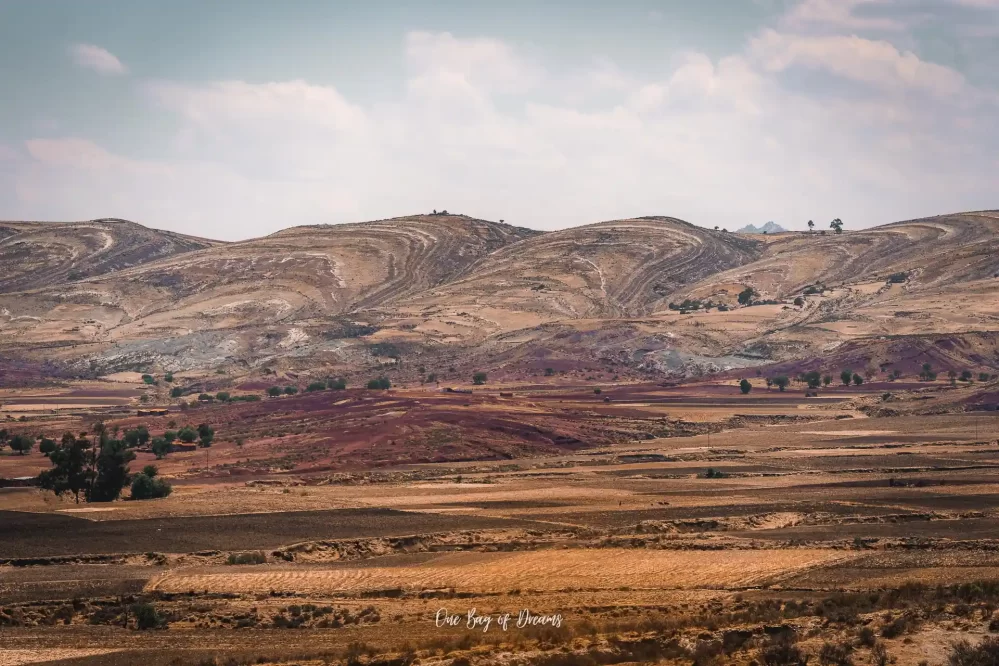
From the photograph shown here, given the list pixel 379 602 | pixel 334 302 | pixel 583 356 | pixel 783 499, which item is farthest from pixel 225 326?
pixel 379 602

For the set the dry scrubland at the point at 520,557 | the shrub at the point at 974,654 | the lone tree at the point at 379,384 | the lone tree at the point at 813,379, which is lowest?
the dry scrubland at the point at 520,557

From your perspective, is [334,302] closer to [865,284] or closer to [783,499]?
[865,284]

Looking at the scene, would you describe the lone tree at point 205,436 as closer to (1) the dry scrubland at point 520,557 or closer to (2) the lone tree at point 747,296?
(1) the dry scrubland at point 520,557

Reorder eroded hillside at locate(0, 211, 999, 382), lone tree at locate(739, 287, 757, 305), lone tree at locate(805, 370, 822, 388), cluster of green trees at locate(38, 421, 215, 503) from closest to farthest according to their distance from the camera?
cluster of green trees at locate(38, 421, 215, 503) < lone tree at locate(805, 370, 822, 388) < eroded hillside at locate(0, 211, 999, 382) < lone tree at locate(739, 287, 757, 305)

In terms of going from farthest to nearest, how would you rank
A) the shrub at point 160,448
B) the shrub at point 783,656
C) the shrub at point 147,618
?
1. the shrub at point 160,448
2. the shrub at point 147,618
3. the shrub at point 783,656

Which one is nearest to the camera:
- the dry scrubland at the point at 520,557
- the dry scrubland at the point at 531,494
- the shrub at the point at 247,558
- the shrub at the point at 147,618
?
the dry scrubland at the point at 520,557

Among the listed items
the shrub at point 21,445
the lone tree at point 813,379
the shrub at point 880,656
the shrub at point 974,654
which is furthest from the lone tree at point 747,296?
the shrub at point 974,654

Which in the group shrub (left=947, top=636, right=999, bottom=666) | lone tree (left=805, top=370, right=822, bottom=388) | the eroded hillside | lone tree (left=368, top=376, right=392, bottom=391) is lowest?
shrub (left=947, top=636, right=999, bottom=666)

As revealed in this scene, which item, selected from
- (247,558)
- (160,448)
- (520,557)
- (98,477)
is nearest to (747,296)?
(160,448)

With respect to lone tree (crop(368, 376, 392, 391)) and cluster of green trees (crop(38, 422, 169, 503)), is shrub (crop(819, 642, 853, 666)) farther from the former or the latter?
lone tree (crop(368, 376, 392, 391))

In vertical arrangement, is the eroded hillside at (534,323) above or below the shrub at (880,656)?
above

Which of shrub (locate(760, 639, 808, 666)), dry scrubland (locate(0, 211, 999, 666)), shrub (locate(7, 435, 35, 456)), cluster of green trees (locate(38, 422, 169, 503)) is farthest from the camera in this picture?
shrub (locate(7, 435, 35, 456))

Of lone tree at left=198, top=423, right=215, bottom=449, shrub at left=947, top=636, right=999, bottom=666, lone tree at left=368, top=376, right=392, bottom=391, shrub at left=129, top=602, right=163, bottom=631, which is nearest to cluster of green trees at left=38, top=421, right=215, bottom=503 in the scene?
lone tree at left=198, top=423, right=215, bottom=449

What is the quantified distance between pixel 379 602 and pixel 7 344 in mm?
150369
